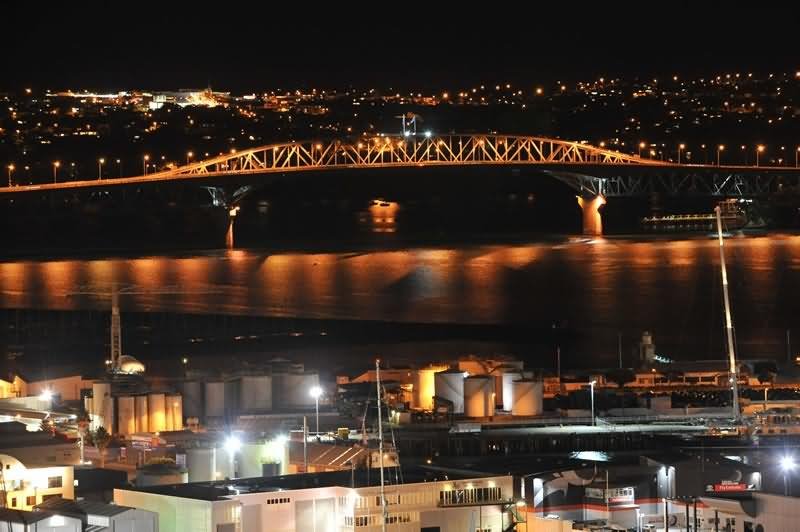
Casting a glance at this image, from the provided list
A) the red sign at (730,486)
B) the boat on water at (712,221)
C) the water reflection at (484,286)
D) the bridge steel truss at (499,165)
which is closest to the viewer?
the red sign at (730,486)

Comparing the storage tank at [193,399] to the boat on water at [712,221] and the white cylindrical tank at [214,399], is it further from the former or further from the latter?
the boat on water at [712,221]

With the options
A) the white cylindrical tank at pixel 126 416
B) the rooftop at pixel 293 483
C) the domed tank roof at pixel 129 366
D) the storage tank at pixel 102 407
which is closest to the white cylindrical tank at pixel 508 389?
the white cylindrical tank at pixel 126 416

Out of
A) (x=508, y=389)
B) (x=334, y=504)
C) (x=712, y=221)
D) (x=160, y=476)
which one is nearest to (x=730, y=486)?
(x=334, y=504)

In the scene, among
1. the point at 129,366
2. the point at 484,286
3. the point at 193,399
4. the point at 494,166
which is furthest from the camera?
the point at 494,166

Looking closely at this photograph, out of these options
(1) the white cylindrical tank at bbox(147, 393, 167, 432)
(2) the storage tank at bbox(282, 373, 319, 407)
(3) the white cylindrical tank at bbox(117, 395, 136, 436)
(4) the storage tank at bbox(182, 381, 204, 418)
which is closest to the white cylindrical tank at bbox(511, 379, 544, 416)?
(2) the storage tank at bbox(282, 373, 319, 407)

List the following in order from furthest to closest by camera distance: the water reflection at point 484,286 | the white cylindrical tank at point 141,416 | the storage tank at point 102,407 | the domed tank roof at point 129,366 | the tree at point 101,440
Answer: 1. the water reflection at point 484,286
2. the domed tank roof at point 129,366
3. the white cylindrical tank at point 141,416
4. the storage tank at point 102,407
5. the tree at point 101,440

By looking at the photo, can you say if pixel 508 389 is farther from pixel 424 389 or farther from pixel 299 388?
pixel 299 388
